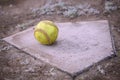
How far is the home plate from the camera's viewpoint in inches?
124

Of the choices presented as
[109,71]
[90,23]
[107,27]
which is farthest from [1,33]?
[109,71]

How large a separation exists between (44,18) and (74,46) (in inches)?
60.0

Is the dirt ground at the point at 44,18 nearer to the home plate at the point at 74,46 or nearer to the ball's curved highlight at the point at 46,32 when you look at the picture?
the home plate at the point at 74,46

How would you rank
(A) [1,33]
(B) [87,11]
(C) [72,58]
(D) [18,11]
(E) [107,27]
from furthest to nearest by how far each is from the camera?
(D) [18,11]
(B) [87,11]
(A) [1,33]
(E) [107,27]
(C) [72,58]

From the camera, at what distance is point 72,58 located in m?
3.24

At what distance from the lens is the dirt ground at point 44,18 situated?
9.86 ft

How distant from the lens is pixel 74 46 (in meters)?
3.55

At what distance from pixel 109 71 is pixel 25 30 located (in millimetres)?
1927

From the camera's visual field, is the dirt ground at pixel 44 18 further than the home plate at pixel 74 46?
No

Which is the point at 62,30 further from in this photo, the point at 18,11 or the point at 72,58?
the point at 18,11

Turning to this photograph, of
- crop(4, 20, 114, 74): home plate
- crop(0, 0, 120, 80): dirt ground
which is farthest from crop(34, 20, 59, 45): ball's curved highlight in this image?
crop(0, 0, 120, 80): dirt ground

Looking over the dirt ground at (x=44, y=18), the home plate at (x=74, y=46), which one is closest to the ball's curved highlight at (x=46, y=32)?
the home plate at (x=74, y=46)

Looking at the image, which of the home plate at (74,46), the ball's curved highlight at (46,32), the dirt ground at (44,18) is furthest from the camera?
the ball's curved highlight at (46,32)

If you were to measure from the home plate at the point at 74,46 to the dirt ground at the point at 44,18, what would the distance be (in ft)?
0.30
